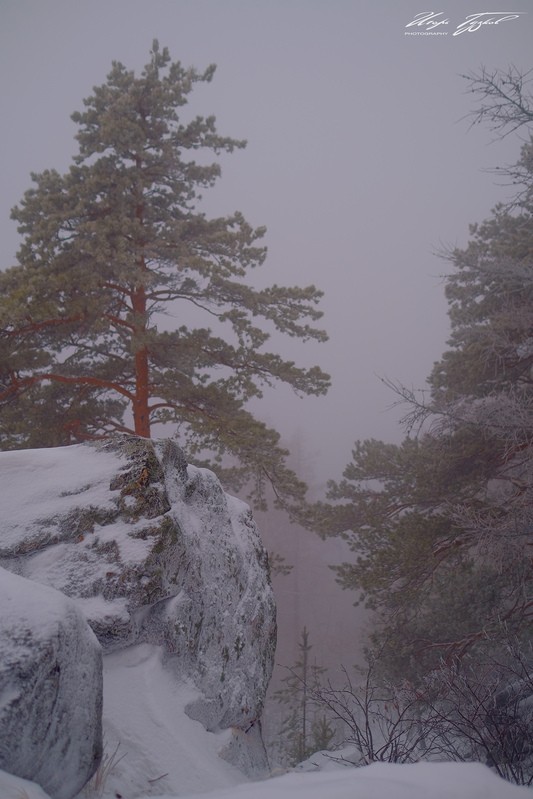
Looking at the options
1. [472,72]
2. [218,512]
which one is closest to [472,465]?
[218,512]

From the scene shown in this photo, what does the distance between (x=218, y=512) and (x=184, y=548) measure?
1.12 metres

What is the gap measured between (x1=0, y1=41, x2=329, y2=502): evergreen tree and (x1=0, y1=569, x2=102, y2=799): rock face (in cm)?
742

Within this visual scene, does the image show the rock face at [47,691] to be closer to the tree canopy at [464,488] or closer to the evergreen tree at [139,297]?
the tree canopy at [464,488]

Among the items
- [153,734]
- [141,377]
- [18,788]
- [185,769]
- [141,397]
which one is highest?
[141,377]

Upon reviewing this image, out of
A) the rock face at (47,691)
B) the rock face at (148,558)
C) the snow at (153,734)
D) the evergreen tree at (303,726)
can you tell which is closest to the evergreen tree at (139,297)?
the rock face at (148,558)

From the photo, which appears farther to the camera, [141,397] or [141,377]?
[141,377]

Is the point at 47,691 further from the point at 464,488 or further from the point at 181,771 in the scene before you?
the point at 464,488

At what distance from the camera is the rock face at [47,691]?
2.25 m

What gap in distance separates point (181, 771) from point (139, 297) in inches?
386

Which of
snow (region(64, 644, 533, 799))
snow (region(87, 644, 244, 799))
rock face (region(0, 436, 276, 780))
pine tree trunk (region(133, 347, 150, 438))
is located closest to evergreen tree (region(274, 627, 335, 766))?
rock face (region(0, 436, 276, 780))

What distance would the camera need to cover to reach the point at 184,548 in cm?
472

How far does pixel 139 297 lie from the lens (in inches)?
451

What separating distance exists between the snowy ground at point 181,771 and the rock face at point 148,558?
0.73 ft

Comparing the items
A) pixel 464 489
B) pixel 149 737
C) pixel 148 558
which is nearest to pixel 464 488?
pixel 464 489
